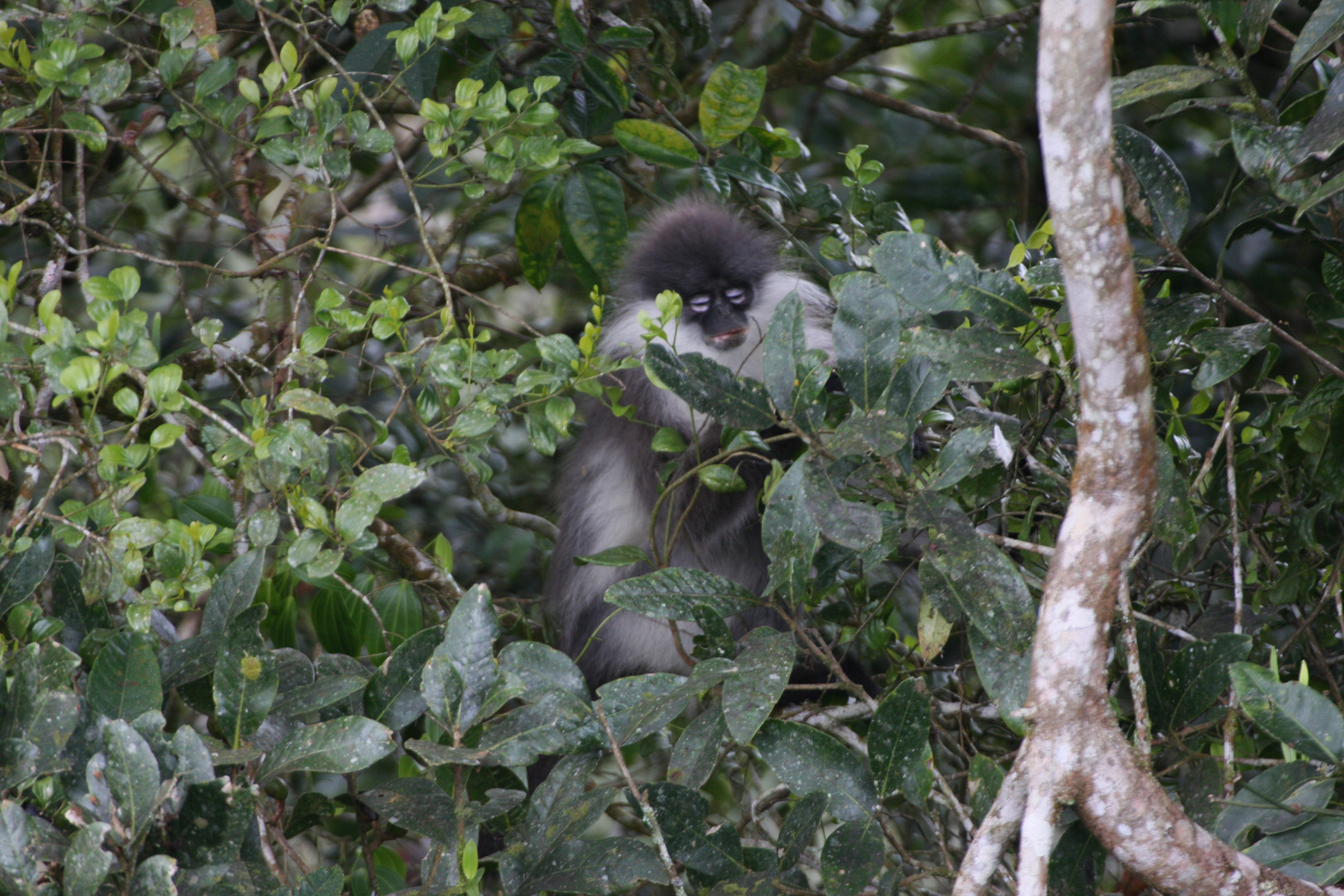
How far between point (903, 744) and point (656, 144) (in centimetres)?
140

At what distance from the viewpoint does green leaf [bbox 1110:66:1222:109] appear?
1438 mm

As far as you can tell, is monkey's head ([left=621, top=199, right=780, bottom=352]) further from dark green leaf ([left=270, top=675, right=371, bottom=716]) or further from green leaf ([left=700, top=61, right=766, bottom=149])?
dark green leaf ([left=270, top=675, right=371, bottom=716])

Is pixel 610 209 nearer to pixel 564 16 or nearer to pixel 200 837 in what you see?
pixel 564 16

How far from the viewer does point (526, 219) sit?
8.47ft

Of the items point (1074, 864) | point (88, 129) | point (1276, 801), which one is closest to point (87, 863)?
point (1074, 864)

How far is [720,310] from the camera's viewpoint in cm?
295

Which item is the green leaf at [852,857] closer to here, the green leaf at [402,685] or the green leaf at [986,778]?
the green leaf at [986,778]

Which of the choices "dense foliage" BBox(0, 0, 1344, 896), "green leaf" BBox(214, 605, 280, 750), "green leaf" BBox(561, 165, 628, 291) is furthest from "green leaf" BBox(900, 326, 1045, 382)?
"green leaf" BBox(561, 165, 628, 291)

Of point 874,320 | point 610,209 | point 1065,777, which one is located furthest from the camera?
point 610,209

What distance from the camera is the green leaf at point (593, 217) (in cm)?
245

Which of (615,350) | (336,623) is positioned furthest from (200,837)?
(615,350)

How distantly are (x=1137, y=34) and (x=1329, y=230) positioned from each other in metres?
1.97

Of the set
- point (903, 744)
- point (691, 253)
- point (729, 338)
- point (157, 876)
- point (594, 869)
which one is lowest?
point (729, 338)

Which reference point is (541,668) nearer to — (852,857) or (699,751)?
(699,751)
